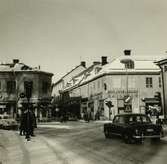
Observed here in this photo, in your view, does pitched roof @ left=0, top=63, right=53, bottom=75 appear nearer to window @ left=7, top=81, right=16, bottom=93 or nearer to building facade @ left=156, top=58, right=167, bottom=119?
window @ left=7, top=81, right=16, bottom=93

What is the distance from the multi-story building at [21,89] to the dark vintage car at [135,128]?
130 ft

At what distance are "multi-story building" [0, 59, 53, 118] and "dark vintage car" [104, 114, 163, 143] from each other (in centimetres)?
3972

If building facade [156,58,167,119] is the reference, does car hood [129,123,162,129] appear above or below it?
below

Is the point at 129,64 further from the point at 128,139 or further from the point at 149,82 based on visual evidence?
the point at 128,139

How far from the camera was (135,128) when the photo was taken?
1808cm

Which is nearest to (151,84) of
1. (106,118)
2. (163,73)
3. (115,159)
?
(106,118)

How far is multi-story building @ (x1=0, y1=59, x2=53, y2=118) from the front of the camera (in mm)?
58844

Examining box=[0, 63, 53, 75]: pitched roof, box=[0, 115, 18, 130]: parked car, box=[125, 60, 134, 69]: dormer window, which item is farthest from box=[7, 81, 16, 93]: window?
box=[0, 115, 18, 130]: parked car

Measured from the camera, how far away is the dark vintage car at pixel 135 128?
18062 mm

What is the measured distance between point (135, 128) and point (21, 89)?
43.1 meters

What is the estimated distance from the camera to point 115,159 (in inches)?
509

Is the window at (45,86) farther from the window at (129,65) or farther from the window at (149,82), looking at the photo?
the window at (149,82)

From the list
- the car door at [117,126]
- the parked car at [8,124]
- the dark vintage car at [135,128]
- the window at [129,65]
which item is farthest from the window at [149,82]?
the dark vintage car at [135,128]

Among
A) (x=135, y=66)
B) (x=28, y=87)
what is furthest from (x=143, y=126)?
(x=135, y=66)
